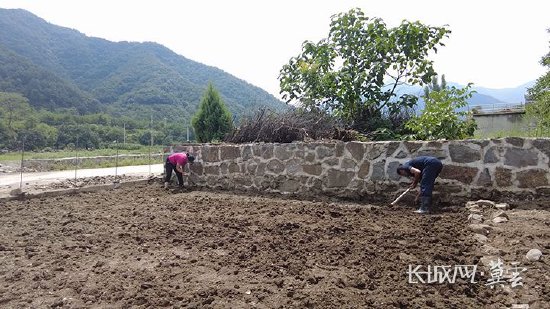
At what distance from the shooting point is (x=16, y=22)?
7975 centimetres

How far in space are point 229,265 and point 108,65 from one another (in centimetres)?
7626

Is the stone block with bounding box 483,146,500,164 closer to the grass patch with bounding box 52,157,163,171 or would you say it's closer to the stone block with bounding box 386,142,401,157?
the stone block with bounding box 386,142,401,157

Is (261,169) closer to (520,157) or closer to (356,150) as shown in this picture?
(356,150)

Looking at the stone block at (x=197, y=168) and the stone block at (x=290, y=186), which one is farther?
the stone block at (x=197, y=168)

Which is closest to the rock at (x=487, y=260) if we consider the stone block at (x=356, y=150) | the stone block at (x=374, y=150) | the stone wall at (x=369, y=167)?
the stone wall at (x=369, y=167)

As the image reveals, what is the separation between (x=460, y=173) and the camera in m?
5.05

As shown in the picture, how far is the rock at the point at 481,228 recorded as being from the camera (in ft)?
12.2

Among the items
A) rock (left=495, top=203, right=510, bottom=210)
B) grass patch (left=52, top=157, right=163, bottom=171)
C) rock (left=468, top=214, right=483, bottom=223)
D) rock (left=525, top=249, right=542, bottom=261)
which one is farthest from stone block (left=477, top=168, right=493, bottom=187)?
grass patch (left=52, top=157, right=163, bottom=171)

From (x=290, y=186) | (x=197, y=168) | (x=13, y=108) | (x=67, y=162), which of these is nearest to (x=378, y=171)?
(x=290, y=186)

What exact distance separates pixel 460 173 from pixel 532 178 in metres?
0.79

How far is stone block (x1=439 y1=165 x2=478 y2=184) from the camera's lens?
499 centimetres

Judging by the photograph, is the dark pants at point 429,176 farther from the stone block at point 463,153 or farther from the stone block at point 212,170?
the stone block at point 212,170

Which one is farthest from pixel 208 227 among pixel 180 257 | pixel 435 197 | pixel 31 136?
pixel 31 136

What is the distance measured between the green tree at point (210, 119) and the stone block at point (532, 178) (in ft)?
31.9
